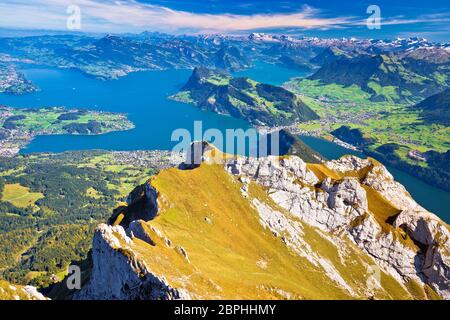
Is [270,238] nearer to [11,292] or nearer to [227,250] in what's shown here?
[227,250]

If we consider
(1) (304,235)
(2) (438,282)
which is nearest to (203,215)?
(1) (304,235)

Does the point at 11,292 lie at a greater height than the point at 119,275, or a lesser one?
lesser

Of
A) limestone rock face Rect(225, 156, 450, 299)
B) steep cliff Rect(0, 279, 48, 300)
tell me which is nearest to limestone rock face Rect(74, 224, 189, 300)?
steep cliff Rect(0, 279, 48, 300)

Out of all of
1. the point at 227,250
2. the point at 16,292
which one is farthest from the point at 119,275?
the point at 227,250

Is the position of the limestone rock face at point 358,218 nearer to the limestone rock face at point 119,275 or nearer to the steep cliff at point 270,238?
the steep cliff at point 270,238

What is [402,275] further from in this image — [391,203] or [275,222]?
[275,222]
